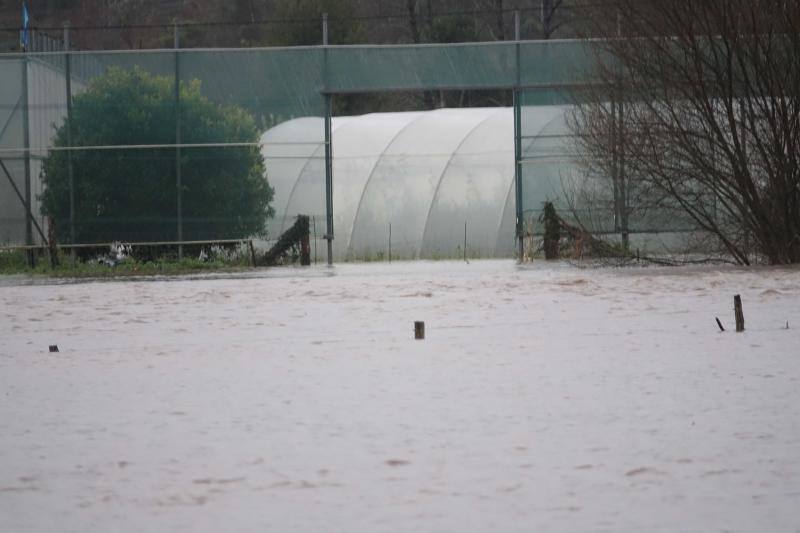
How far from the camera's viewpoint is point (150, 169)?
Answer: 100.0 ft

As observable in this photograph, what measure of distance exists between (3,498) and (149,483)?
742 mm

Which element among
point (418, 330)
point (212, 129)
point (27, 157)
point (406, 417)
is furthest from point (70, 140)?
point (406, 417)

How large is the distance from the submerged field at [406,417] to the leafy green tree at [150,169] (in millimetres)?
10777

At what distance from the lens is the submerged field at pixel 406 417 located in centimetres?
743

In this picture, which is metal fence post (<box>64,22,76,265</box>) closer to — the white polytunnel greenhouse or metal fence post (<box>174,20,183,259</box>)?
metal fence post (<box>174,20,183,259</box>)

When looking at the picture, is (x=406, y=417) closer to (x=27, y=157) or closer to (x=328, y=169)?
(x=328, y=169)

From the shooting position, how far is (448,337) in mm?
15414

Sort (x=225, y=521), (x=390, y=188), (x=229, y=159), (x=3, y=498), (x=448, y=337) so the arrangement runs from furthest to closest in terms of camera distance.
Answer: (x=390, y=188)
(x=229, y=159)
(x=448, y=337)
(x=3, y=498)
(x=225, y=521)

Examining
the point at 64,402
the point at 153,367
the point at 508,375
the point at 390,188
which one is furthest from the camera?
the point at 390,188

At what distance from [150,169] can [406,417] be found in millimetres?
21036

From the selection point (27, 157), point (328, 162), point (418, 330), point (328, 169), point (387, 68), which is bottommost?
point (418, 330)

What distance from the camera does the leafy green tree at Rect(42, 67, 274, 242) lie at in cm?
3022

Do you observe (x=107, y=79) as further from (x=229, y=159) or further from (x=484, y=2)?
(x=484, y=2)

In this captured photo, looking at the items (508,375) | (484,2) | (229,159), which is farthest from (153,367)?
(484,2)
